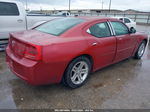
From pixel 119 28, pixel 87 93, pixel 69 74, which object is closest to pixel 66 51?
pixel 69 74

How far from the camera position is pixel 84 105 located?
248 centimetres

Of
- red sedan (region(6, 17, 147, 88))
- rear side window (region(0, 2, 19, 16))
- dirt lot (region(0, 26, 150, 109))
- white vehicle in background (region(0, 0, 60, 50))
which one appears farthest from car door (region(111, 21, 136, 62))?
rear side window (region(0, 2, 19, 16))

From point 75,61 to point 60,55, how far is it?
0.43 metres

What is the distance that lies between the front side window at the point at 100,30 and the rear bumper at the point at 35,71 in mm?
1233

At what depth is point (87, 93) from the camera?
2848 millimetres

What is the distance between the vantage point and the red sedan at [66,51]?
2311 mm

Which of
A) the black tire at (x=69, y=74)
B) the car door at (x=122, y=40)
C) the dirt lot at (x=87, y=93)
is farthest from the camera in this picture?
the car door at (x=122, y=40)

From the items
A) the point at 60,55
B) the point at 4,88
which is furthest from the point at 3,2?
the point at 60,55

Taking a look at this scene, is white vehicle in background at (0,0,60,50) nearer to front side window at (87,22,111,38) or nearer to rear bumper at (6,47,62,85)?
front side window at (87,22,111,38)

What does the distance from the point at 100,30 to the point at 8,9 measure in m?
3.64

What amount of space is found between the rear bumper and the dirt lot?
1.28 feet

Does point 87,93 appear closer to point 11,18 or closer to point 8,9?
point 11,18

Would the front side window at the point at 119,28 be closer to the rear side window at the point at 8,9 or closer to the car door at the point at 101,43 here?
the car door at the point at 101,43

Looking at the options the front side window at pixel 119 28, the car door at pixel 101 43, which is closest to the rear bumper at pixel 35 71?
the car door at pixel 101 43
